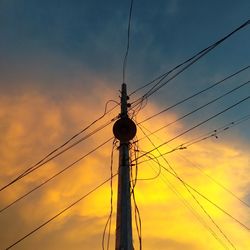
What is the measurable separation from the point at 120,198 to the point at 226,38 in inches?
221

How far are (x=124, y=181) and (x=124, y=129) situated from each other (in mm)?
2060

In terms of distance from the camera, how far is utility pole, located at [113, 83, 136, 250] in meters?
11.6

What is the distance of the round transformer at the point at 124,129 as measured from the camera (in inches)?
547

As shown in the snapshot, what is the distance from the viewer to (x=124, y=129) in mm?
14008

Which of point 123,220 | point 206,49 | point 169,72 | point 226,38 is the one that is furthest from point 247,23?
point 123,220

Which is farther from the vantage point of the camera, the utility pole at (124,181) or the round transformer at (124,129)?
the round transformer at (124,129)

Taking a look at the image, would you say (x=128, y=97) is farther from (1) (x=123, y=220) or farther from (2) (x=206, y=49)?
(1) (x=123, y=220)

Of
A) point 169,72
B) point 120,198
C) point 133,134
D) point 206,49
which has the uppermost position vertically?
point 169,72

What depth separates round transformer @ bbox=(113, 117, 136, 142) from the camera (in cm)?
1389

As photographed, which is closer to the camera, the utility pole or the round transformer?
the utility pole

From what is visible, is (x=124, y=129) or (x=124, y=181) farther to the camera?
(x=124, y=129)

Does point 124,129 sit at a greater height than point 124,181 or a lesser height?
greater

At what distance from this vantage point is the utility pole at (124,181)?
11628 mm

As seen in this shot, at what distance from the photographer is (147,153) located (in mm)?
15242
